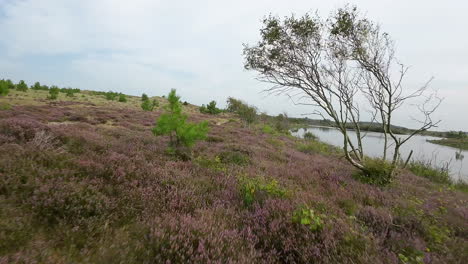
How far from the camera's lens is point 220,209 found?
3268 mm

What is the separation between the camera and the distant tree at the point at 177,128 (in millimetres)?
6730

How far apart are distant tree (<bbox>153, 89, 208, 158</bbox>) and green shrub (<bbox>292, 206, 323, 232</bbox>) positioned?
4.26 meters

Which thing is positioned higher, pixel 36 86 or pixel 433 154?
pixel 36 86

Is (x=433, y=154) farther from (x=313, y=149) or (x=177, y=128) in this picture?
(x=177, y=128)

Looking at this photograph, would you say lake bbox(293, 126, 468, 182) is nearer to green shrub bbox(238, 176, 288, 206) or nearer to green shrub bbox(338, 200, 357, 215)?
green shrub bbox(338, 200, 357, 215)

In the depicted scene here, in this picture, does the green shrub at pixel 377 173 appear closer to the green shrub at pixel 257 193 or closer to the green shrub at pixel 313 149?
the green shrub at pixel 257 193

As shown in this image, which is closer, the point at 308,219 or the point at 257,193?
the point at 308,219

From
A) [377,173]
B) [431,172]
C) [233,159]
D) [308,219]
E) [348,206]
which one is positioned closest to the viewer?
[308,219]

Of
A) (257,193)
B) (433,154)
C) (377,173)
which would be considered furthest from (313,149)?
(433,154)

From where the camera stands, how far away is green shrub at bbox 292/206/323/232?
2865 mm

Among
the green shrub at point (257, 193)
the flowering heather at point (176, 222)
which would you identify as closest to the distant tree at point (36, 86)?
the flowering heather at point (176, 222)

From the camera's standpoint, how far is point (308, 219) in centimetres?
297

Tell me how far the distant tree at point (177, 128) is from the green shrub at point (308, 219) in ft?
14.0

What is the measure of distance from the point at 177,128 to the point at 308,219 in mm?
5161
